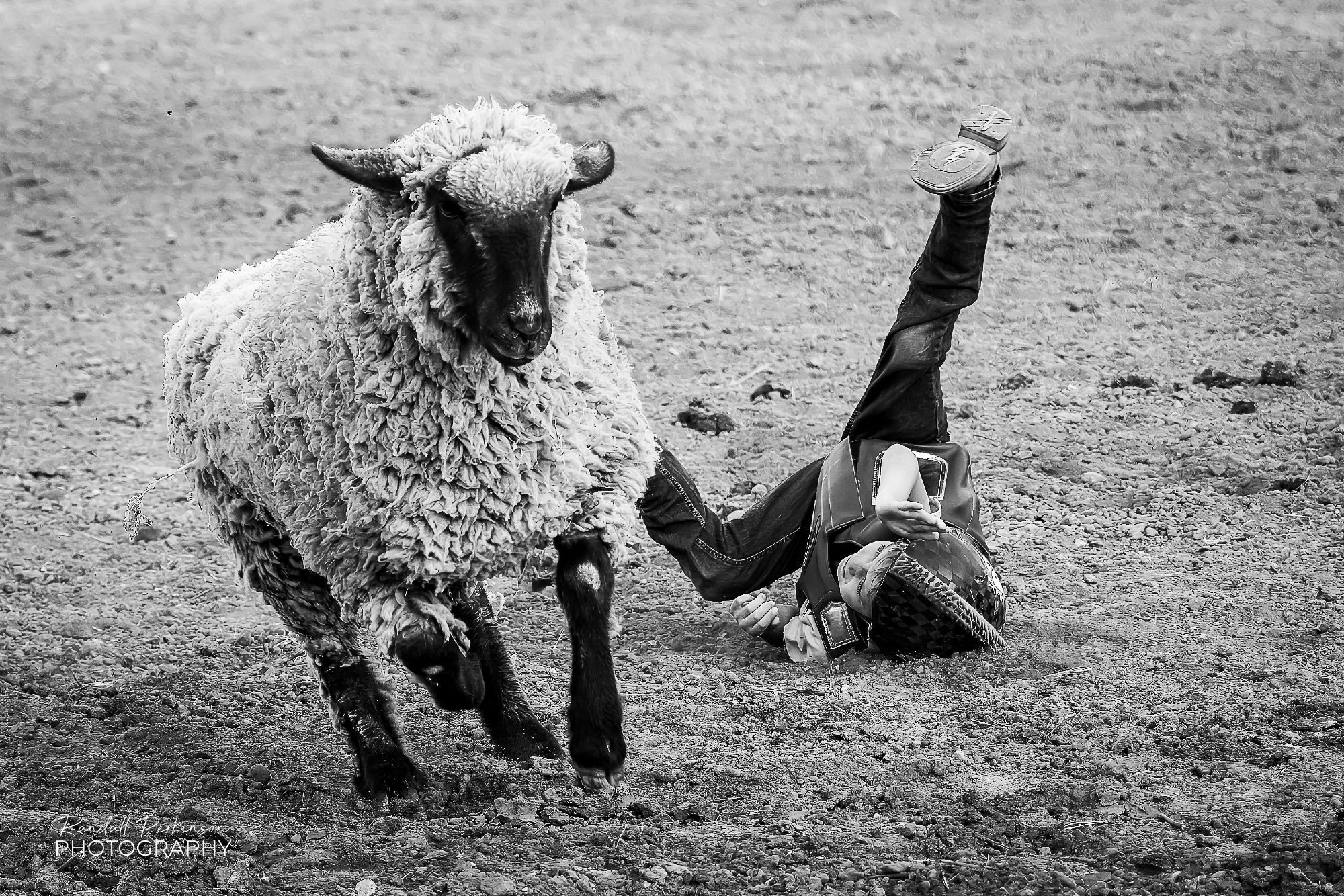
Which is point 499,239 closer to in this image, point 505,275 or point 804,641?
point 505,275

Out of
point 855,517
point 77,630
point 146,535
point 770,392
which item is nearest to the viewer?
point 855,517

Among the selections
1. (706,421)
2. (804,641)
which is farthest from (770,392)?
(804,641)

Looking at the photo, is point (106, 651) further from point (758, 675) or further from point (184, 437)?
point (758, 675)

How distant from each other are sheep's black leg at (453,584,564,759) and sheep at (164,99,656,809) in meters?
0.21

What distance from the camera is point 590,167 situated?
409 cm

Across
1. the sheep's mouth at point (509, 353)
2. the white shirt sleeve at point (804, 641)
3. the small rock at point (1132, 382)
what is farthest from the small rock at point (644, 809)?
the small rock at point (1132, 382)

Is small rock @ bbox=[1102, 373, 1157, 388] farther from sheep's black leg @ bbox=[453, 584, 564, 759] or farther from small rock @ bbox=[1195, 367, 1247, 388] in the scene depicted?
sheep's black leg @ bbox=[453, 584, 564, 759]

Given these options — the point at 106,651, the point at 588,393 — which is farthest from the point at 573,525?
the point at 106,651

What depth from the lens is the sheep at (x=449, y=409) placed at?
3.81 meters

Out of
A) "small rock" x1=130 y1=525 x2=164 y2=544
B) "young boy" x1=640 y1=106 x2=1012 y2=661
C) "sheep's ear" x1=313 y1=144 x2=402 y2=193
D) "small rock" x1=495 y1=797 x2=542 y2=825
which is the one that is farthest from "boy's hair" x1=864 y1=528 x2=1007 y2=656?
"small rock" x1=130 y1=525 x2=164 y2=544

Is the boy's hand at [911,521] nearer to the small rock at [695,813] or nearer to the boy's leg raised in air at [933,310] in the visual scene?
the boy's leg raised in air at [933,310]

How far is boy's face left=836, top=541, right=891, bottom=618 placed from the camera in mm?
4512

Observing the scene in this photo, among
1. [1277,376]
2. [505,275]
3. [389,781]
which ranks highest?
[505,275]

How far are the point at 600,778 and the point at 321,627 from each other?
1148 mm
